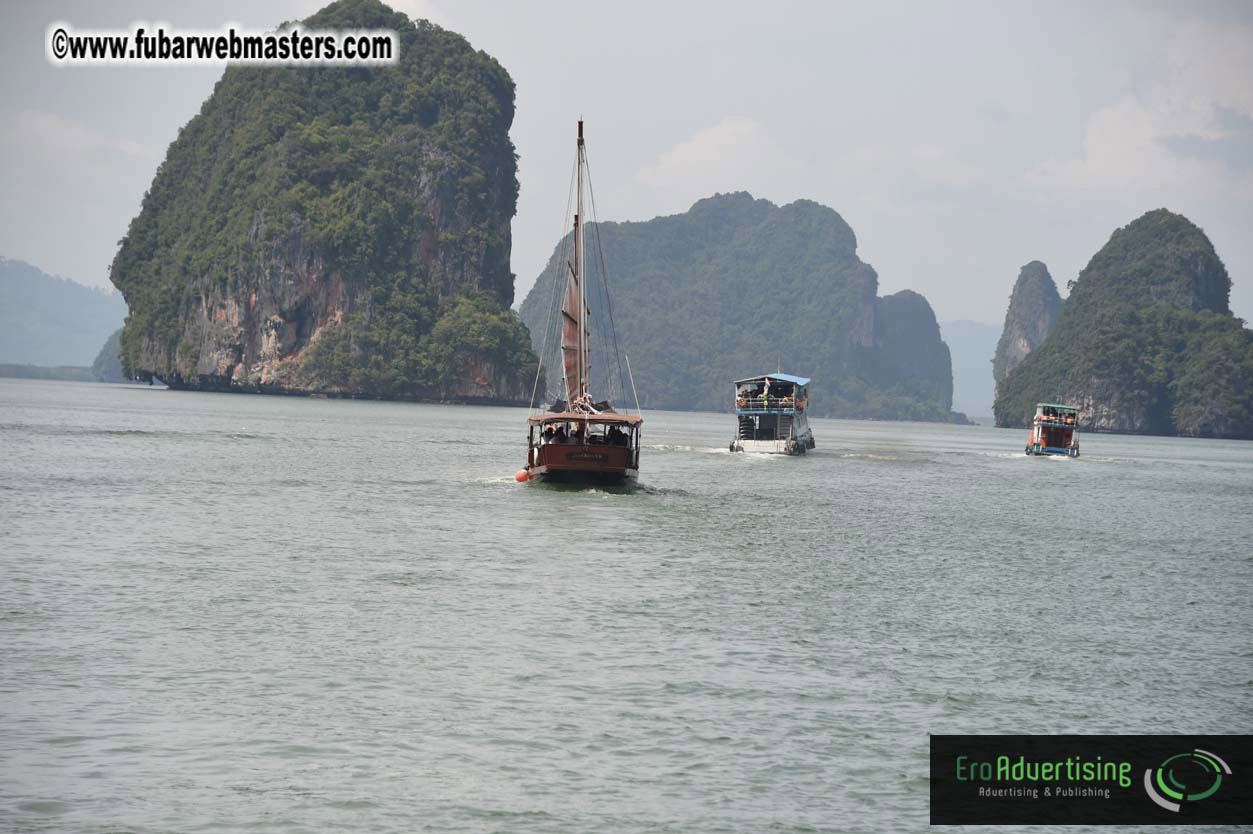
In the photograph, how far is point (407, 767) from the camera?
36.8 feet

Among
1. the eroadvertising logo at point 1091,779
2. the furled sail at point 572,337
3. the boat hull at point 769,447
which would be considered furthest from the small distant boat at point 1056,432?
the eroadvertising logo at point 1091,779

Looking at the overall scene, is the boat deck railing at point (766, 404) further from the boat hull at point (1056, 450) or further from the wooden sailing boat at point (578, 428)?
the wooden sailing boat at point (578, 428)

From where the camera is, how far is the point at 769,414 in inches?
2867

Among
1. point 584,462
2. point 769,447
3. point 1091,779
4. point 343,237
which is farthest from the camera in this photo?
point 343,237

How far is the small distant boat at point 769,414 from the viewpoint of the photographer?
7250 cm

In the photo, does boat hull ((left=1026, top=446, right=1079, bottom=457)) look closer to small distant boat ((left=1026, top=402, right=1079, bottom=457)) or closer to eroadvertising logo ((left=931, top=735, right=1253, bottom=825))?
small distant boat ((left=1026, top=402, right=1079, bottom=457))

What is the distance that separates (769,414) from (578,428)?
A: 33421 mm

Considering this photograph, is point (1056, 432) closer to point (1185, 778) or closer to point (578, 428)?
point (578, 428)

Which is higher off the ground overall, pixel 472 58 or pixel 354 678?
pixel 472 58

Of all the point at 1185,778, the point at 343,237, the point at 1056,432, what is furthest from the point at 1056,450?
the point at 343,237

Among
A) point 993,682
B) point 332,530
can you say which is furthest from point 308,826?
point 332,530

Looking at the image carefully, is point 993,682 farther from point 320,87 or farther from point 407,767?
point 320,87

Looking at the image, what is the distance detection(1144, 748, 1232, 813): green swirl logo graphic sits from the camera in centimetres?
1161

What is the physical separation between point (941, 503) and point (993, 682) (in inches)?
1164
